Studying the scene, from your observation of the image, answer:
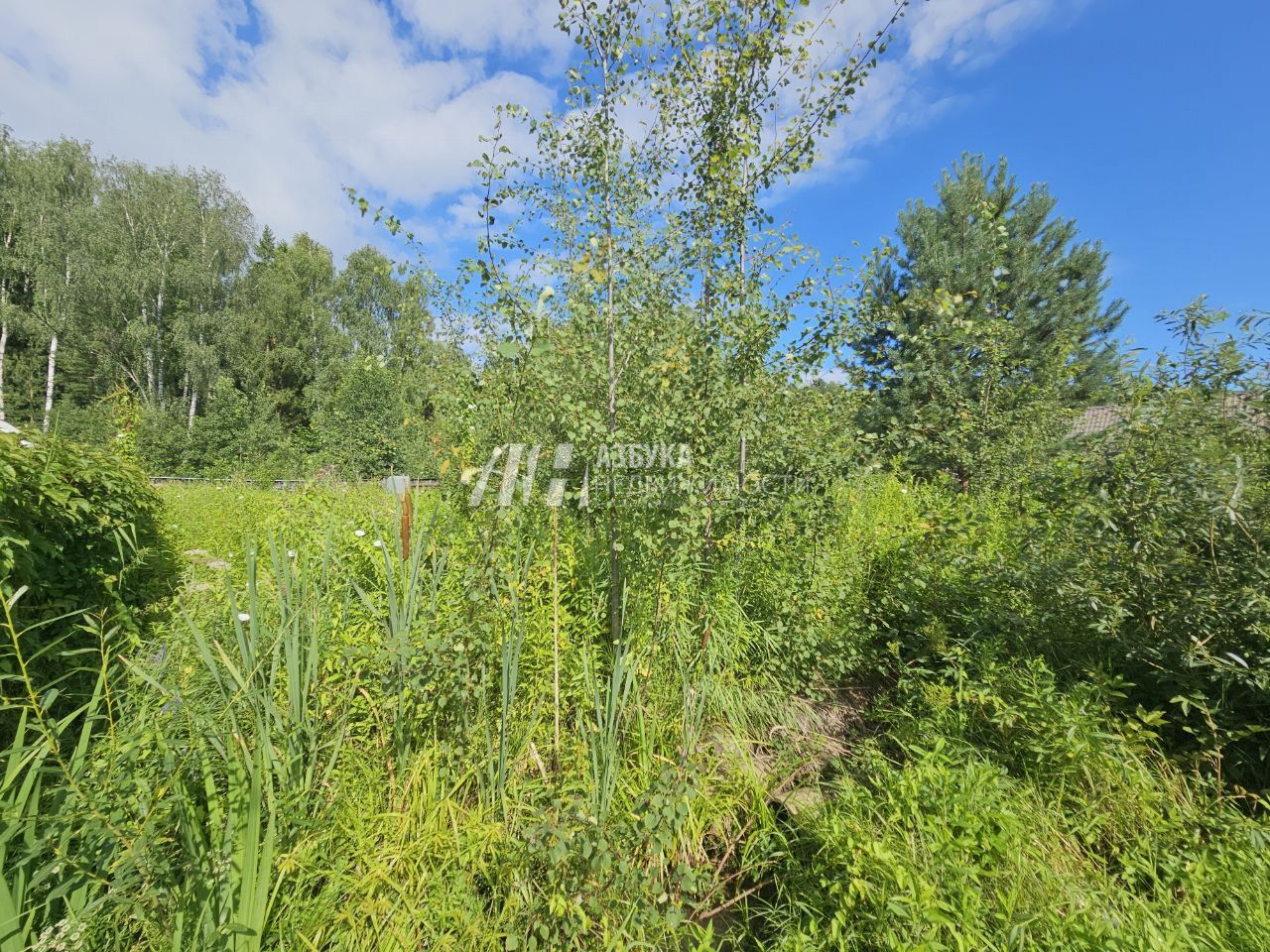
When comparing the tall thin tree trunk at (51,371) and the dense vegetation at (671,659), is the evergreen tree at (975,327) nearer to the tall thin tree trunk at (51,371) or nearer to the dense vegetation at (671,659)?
the dense vegetation at (671,659)

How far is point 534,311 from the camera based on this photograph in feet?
6.97

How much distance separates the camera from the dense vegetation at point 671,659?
4.69 feet

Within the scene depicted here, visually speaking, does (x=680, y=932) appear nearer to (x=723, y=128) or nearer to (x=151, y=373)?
(x=723, y=128)

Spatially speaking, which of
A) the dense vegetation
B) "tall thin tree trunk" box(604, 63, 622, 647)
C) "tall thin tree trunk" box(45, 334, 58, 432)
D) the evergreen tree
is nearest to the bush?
the dense vegetation

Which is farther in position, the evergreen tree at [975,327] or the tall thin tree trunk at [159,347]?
the tall thin tree trunk at [159,347]

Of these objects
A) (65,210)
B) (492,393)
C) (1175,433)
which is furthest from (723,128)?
(65,210)

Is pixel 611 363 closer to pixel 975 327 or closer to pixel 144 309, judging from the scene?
pixel 975 327

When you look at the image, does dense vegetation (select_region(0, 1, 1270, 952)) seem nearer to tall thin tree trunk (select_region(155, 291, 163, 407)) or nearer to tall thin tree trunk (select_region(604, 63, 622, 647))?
tall thin tree trunk (select_region(604, 63, 622, 647))

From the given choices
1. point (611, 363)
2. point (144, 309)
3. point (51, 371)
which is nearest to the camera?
point (611, 363)

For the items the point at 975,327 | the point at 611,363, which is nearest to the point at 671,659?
the point at 611,363

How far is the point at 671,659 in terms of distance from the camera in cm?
261

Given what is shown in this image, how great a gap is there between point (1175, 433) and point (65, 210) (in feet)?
95.5

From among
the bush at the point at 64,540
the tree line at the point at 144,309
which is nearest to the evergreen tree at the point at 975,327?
the bush at the point at 64,540

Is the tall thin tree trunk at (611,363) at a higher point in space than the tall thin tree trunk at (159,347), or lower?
lower
